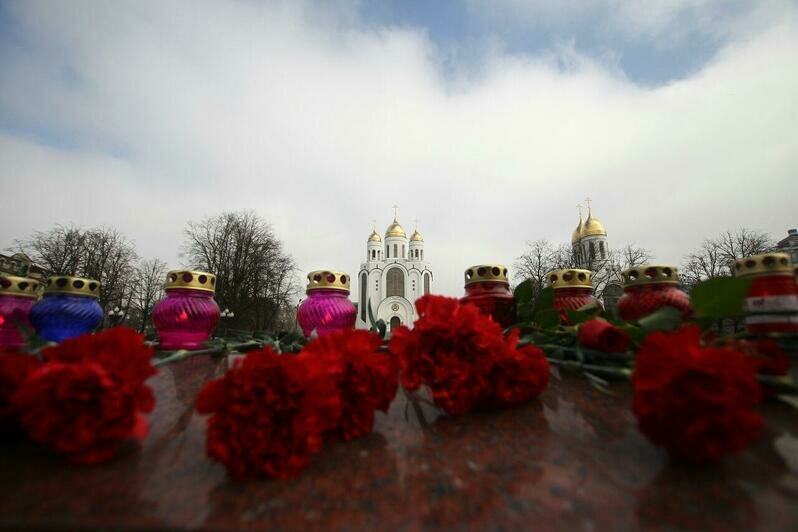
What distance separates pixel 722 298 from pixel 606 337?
375mm

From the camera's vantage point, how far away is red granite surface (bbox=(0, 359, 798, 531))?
0.55 meters

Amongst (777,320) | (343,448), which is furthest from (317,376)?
(777,320)

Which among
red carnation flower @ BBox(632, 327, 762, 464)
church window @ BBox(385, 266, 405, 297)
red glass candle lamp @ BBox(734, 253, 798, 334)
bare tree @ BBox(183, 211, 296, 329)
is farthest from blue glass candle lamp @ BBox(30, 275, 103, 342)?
church window @ BBox(385, 266, 405, 297)

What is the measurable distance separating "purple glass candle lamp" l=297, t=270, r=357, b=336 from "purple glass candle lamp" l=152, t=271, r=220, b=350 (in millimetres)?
509

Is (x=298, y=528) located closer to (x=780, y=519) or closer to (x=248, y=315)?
(x=780, y=519)

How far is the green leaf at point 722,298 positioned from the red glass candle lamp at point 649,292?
0.43m

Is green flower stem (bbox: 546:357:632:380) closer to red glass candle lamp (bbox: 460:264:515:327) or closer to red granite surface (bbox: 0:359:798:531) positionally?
red granite surface (bbox: 0:359:798:531)

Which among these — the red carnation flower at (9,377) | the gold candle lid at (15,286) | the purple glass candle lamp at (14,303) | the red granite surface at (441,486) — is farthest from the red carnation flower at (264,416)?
the gold candle lid at (15,286)

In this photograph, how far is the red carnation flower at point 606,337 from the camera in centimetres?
106

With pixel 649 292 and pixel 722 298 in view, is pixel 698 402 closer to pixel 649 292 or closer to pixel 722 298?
pixel 722 298

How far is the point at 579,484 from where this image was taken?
641 mm

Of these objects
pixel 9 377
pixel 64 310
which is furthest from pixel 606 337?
pixel 64 310

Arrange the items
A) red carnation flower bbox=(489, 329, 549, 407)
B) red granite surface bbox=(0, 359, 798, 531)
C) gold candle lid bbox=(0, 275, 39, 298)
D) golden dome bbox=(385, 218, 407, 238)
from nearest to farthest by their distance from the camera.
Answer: red granite surface bbox=(0, 359, 798, 531), red carnation flower bbox=(489, 329, 549, 407), gold candle lid bbox=(0, 275, 39, 298), golden dome bbox=(385, 218, 407, 238)

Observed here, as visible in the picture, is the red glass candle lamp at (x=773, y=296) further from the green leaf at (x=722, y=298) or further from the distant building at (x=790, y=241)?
the distant building at (x=790, y=241)
